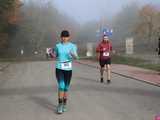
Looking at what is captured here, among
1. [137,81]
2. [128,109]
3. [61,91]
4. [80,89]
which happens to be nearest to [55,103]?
[61,91]

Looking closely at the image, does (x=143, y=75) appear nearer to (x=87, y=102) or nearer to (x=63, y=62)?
(x=87, y=102)

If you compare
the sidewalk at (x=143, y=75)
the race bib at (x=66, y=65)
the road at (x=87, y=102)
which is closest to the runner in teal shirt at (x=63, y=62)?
the race bib at (x=66, y=65)

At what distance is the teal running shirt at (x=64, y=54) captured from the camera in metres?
10.6

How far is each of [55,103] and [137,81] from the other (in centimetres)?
645

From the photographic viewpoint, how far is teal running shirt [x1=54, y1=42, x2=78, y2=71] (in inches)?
416

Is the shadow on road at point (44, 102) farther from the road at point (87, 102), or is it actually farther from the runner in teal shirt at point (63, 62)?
the runner in teal shirt at point (63, 62)

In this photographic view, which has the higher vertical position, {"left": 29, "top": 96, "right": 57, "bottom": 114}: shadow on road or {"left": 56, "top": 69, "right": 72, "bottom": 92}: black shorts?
{"left": 56, "top": 69, "right": 72, "bottom": 92}: black shorts

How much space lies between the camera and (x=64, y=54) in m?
10.6

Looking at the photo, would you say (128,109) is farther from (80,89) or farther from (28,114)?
(80,89)

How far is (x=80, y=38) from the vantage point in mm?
93438

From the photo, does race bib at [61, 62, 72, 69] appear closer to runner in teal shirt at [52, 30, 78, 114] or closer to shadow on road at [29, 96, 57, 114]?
runner in teal shirt at [52, 30, 78, 114]

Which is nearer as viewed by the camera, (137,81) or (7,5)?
(137,81)

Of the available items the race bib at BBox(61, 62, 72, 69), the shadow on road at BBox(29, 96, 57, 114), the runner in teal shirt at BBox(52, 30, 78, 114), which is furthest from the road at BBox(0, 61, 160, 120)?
the race bib at BBox(61, 62, 72, 69)

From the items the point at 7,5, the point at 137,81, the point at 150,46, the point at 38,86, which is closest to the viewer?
the point at 38,86
